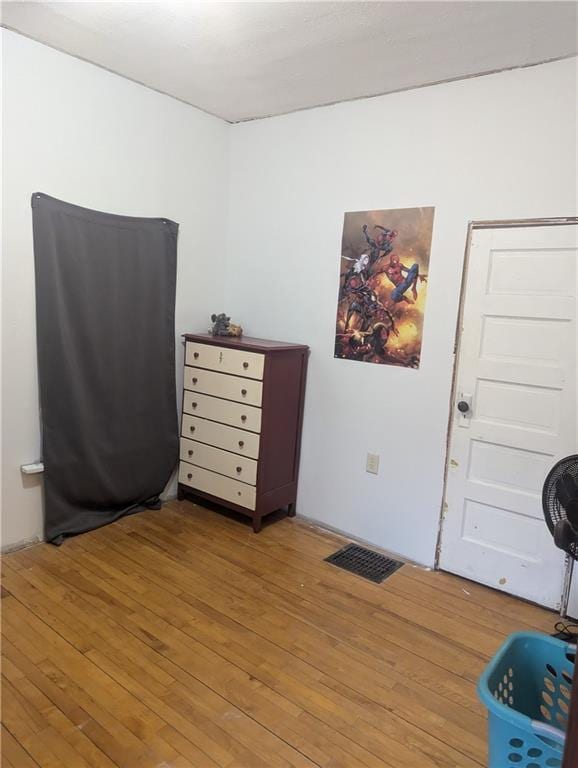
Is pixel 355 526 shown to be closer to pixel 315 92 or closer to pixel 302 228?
pixel 302 228

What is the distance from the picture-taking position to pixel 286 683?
195 centimetres

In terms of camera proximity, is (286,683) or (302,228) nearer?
(286,683)

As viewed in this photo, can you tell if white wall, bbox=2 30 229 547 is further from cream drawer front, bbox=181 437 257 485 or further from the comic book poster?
the comic book poster

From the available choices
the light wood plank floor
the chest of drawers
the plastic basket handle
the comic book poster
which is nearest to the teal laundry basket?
the plastic basket handle

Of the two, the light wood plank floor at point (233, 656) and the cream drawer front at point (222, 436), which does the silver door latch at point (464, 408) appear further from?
the cream drawer front at point (222, 436)

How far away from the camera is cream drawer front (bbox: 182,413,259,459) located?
3105 millimetres

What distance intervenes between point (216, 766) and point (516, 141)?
2.74 metres

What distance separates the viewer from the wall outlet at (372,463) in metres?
3.04

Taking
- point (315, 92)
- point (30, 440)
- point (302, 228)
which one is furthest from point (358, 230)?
point (30, 440)

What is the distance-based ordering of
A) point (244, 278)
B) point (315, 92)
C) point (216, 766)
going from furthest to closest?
point (244, 278) < point (315, 92) < point (216, 766)

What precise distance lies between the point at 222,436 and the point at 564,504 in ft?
6.22

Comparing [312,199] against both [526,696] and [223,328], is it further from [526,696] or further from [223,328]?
[526,696]

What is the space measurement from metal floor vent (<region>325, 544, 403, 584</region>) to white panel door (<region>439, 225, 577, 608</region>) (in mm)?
367

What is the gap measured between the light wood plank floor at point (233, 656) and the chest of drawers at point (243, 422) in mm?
356
